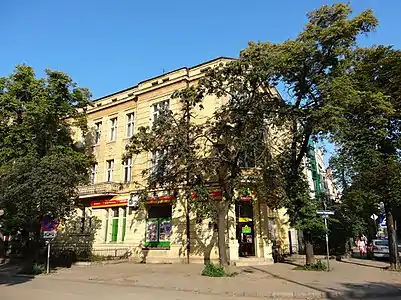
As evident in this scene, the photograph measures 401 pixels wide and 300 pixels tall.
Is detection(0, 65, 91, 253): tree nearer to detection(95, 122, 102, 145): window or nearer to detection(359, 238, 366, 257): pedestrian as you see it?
detection(95, 122, 102, 145): window

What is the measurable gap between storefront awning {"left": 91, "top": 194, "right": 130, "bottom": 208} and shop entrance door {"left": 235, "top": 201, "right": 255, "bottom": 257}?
8.40 meters

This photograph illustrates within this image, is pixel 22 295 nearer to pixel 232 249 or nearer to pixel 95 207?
pixel 232 249

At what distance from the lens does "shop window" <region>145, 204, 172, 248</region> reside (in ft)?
77.7

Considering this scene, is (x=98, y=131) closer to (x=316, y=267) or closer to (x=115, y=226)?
(x=115, y=226)

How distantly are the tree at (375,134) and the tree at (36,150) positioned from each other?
14.5 m

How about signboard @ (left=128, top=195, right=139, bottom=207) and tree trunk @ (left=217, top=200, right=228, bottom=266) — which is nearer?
tree trunk @ (left=217, top=200, right=228, bottom=266)

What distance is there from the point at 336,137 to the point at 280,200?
4.35 meters

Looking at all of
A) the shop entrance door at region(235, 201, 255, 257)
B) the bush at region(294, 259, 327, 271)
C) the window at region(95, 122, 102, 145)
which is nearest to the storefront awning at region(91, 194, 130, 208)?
the window at region(95, 122, 102, 145)

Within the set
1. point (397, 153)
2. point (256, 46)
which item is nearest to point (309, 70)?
point (256, 46)

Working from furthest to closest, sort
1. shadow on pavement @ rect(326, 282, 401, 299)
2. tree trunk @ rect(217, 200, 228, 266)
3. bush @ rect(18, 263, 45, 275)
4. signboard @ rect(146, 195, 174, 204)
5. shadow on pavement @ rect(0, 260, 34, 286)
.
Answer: signboard @ rect(146, 195, 174, 204) < bush @ rect(18, 263, 45, 275) < tree trunk @ rect(217, 200, 228, 266) < shadow on pavement @ rect(0, 260, 34, 286) < shadow on pavement @ rect(326, 282, 401, 299)

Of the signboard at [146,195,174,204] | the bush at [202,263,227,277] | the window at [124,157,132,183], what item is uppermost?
the window at [124,157,132,183]

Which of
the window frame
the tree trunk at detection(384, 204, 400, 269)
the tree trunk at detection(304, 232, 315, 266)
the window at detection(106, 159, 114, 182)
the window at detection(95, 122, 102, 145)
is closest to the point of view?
the tree trunk at detection(384, 204, 400, 269)

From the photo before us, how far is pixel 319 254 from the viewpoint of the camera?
90.2 ft

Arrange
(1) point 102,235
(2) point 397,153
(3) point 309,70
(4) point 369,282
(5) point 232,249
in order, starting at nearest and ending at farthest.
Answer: (4) point 369,282
(3) point 309,70
(2) point 397,153
(5) point 232,249
(1) point 102,235
